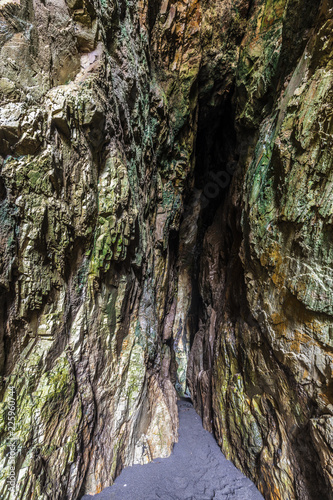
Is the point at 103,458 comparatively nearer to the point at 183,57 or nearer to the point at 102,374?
the point at 102,374

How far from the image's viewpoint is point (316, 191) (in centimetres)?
304

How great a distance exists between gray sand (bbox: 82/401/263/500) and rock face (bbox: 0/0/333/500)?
22 centimetres

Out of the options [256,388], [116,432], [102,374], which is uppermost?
[102,374]

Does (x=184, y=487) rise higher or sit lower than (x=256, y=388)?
lower

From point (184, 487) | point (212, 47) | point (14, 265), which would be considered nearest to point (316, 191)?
point (14, 265)

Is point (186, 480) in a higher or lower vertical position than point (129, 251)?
lower

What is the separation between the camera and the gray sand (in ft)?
12.6

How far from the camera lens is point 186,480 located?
177 inches

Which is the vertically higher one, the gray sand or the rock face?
the rock face

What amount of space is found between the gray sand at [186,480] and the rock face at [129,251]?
0.22 m

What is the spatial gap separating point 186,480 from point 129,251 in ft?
15.9

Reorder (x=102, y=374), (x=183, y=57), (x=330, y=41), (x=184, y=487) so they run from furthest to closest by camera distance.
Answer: (x=183, y=57) → (x=184, y=487) → (x=102, y=374) → (x=330, y=41)

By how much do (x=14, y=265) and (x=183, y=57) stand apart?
7.58m

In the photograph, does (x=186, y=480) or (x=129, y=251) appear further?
(x=129, y=251)
